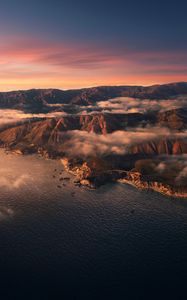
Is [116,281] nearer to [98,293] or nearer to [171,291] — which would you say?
[98,293]

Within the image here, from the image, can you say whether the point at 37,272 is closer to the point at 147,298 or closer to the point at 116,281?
the point at 116,281

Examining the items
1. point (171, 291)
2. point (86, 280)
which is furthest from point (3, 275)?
point (171, 291)

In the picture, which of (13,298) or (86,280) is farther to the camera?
(86,280)

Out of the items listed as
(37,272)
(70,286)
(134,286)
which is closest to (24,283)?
(37,272)

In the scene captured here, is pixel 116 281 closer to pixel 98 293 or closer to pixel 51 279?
pixel 98 293

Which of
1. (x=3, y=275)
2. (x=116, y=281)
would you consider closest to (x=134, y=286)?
(x=116, y=281)

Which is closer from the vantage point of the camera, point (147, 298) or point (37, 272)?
point (147, 298)

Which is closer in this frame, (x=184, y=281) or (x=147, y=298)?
(x=147, y=298)
